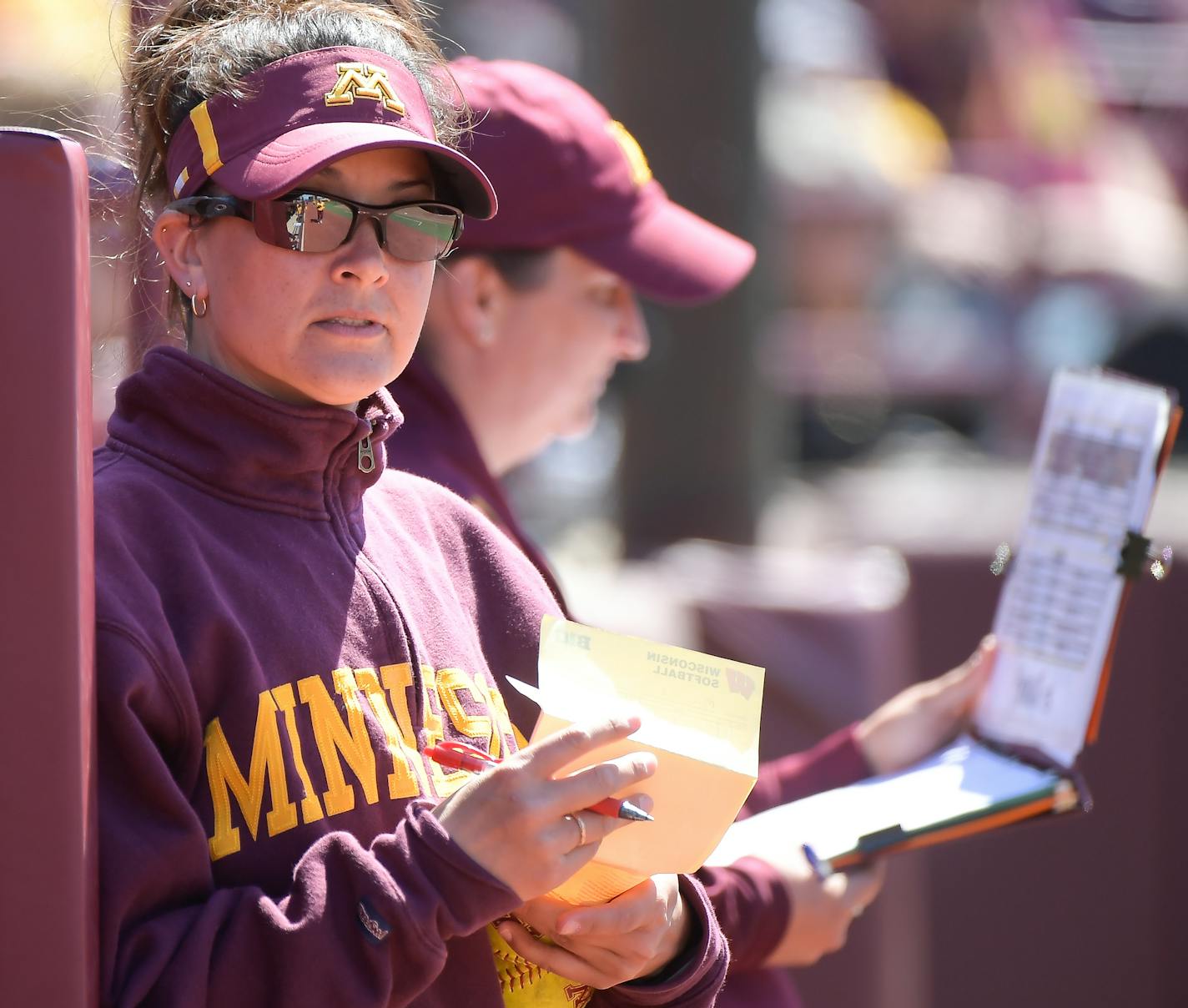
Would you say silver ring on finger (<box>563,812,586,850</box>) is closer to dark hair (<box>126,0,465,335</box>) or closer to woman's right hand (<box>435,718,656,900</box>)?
woman's right hand (<box>435,718,656,900</box>)

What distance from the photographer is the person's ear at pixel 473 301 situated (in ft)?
6.87

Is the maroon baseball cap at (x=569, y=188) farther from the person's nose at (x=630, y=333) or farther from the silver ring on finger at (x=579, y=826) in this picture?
the silver ring on finger at (x=579, y=826)

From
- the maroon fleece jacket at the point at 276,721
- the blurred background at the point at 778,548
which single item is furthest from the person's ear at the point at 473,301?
the maroon fleece jacket at the point at 276,721

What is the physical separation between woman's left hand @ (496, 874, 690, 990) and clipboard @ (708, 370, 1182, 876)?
63 centimetres

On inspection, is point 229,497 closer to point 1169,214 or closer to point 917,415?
point 917,415

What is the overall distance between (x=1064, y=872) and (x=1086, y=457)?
231 centimetres

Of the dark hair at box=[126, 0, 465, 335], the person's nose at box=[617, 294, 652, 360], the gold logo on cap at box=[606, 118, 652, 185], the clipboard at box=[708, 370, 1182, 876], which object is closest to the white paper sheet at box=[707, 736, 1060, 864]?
the clipboard at box=[708, 370, 1182, 876]

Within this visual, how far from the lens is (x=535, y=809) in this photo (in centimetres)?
116

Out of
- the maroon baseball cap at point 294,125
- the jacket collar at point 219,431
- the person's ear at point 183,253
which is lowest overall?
the jacket collar at point 219,431

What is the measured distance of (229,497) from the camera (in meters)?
1.33

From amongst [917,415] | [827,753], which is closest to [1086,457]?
[827,753]

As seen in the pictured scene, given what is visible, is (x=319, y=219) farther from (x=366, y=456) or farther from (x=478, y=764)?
(x=478, y=764)

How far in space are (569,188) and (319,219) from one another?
2.67ft

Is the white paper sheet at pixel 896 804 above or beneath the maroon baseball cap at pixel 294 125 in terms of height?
beneath
